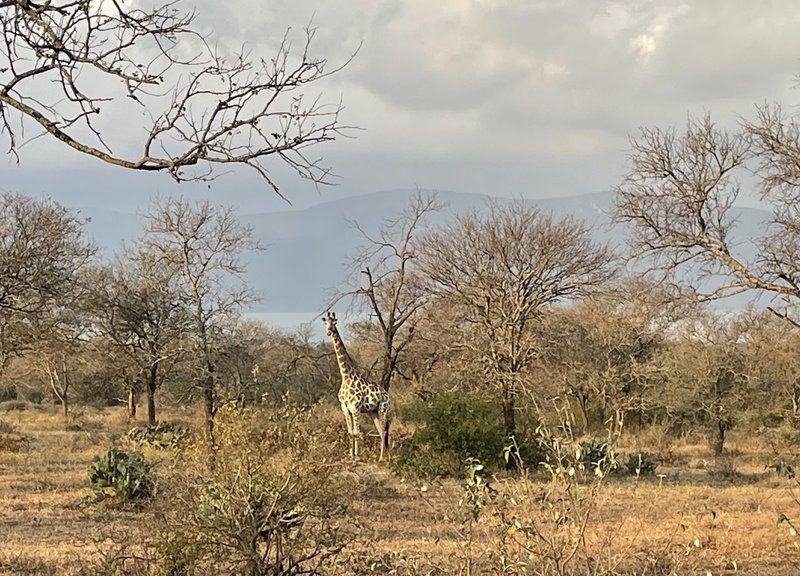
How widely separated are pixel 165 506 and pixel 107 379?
26363 mm

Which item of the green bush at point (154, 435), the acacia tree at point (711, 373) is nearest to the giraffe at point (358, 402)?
the green bush at point (154, 435)

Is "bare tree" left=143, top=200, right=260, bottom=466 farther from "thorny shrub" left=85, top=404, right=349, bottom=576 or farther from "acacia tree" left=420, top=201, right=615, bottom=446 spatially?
"thorny shrub" left=85, top=404, right=349, bottom=576

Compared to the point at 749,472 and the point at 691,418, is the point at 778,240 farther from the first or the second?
the point at 691,418

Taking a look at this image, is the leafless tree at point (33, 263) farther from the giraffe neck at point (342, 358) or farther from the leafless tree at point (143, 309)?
the giraffe neck at point (342, 358)

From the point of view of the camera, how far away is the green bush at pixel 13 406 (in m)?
33.0

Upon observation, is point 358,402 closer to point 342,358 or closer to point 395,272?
point 342,358

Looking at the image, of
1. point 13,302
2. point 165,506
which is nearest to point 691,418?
point 13,302

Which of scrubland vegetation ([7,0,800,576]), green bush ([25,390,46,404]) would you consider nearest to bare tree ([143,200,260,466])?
scrubland vegetation ([7,0,800,576])

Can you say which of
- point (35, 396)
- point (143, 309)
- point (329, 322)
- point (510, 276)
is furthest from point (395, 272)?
point (35, 396)

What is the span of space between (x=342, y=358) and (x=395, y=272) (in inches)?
131

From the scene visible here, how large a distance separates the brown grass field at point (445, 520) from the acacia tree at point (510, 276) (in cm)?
372

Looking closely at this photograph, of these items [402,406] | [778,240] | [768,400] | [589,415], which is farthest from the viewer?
[589,415]

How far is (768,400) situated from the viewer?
82.3 ft

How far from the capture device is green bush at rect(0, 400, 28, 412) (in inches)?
1301
